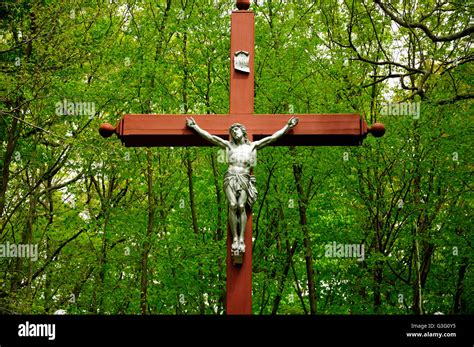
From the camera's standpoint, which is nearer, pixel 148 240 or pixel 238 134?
pixel 238 134

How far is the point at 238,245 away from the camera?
7.14 m

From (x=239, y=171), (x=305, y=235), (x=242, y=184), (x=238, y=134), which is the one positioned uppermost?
(x=238, y=134)

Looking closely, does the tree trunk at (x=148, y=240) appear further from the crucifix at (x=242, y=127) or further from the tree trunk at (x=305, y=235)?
the crucifix at (x=242, y=127)

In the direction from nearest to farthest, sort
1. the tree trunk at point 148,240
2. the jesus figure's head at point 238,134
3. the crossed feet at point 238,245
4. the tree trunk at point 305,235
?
the crossed feet at point 238,245, the jesus figure's head at point 238,134, the tree trunk at point 305,235, the tree trunk at point 148,240

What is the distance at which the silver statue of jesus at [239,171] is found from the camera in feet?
23.5

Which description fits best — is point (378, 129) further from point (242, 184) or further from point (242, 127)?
point (242, 184)

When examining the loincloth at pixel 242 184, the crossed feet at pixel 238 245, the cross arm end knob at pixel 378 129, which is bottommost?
the crossed feet at pixel 238 245

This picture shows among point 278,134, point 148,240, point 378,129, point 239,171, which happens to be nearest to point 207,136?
point 239,171

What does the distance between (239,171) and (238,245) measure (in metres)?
0.72

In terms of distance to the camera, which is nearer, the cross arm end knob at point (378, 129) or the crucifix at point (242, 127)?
the cross arm end knob at point (378, 129)

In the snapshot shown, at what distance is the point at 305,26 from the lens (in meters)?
16.2

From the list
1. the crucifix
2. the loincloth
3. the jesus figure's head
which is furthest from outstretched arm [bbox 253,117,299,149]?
the loincloth

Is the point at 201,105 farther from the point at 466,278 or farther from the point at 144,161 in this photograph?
the point at 466,278

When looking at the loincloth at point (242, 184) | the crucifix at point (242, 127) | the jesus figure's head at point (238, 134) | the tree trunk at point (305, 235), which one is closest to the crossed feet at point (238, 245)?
the crucifix at point (242, 127)
